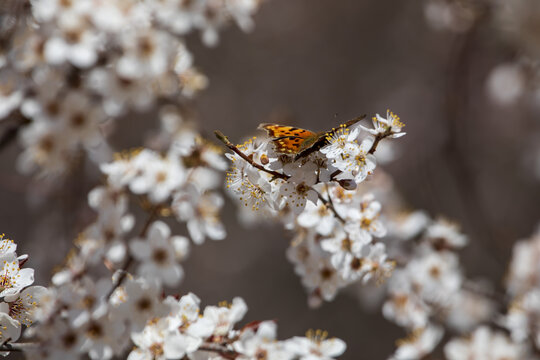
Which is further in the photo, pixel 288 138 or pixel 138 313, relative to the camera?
pixel 138 313

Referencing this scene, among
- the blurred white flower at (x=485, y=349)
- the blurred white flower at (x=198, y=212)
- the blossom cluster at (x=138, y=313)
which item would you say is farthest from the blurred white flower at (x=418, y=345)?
the blurred white flower at (x=198, y=212)

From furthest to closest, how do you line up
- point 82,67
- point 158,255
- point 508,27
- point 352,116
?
point 352,116, point 82,67, point 508,27, point 158,255

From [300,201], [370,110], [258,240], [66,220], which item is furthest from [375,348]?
[300,201]

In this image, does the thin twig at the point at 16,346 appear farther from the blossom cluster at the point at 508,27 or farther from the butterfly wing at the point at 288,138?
the blossom cluster at the point at 508,27

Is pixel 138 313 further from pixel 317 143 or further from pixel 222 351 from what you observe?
pixel 317 143

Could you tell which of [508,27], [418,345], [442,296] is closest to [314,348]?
[418,345]

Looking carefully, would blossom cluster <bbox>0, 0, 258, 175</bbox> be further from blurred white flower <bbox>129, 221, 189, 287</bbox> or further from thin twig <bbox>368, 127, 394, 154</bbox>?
thin twig <bbox>368, 127, 394, 154</bbox>

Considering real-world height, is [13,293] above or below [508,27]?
below

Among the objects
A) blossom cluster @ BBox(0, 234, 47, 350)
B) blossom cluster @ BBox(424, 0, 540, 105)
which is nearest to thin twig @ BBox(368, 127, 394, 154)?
blossom cluster @ BBox(0, 234, 47, 350)

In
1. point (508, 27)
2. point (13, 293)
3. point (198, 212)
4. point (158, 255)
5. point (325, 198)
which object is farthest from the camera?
point (508, 27)
